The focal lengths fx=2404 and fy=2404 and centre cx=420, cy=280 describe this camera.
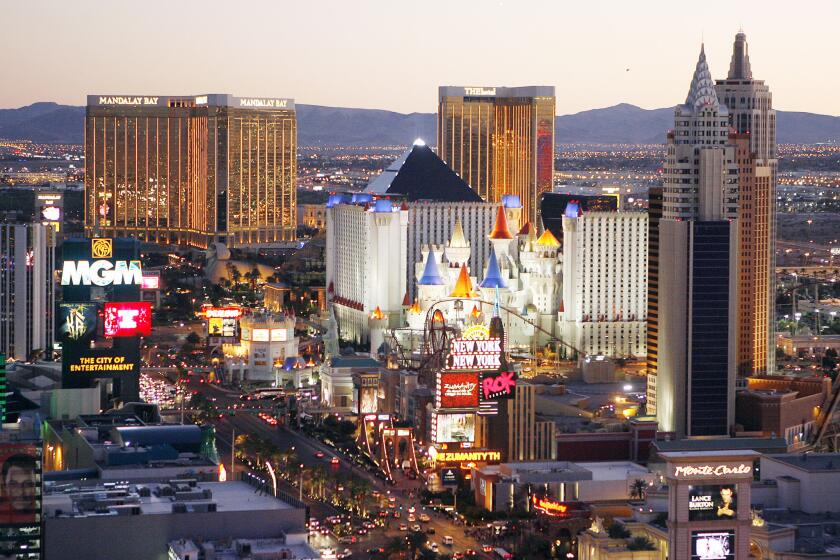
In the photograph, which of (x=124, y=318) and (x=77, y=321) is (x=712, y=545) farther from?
(x=77, y=321)

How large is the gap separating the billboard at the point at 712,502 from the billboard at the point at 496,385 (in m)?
33.4

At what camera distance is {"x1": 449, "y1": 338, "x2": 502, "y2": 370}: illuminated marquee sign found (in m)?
106

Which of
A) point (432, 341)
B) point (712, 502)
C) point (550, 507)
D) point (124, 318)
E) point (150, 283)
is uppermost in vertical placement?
point (124, 318)

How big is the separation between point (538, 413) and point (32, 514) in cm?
4135

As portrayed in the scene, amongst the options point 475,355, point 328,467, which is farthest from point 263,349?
point 475,355

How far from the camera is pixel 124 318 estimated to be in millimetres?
115500

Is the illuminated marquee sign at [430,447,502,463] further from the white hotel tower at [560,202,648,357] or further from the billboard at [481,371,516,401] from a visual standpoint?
the white hotel tower at [560,202,648,357]

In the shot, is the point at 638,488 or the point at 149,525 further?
the point at 638,488


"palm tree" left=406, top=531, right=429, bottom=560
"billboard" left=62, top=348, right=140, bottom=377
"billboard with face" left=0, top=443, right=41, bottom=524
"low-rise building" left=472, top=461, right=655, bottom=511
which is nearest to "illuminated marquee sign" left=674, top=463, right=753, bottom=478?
"palm tree" left=406, top=531, right=429, bottom=560

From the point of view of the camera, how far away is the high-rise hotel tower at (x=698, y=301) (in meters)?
112

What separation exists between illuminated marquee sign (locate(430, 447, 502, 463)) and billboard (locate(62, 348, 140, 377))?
18.3 metres

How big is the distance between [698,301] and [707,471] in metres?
39.8

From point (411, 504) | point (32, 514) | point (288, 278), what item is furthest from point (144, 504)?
point (288, 278)

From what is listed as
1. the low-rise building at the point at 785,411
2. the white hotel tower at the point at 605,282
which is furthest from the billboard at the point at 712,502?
the white hotel tower at the point at 605,282
